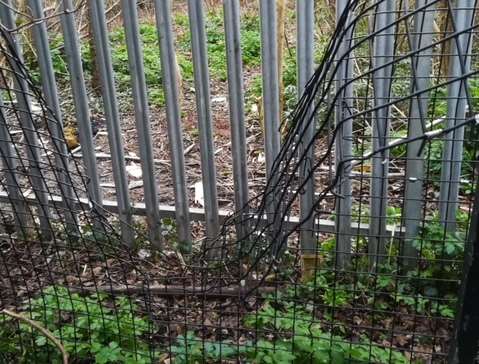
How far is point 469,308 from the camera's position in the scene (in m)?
1.53

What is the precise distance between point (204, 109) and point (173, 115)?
0.18m

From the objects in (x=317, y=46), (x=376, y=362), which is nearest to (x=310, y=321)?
(x=376, y=362)

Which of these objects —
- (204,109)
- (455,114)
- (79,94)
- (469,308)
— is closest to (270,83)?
(204,109)

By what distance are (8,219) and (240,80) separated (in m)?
1.89

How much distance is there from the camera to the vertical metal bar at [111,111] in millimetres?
3102

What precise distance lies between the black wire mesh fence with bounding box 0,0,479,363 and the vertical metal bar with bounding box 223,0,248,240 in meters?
0.13

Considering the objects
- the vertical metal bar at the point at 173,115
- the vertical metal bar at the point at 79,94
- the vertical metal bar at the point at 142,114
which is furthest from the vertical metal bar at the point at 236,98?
the vertical metal bar at the point at 79,94

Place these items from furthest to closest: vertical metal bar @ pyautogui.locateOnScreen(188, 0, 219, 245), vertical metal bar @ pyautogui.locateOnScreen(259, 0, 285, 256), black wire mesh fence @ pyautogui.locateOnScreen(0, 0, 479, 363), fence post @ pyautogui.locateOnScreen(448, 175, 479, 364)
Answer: vertical metal bar @ pyautogui.locateOnScreen(188, 0, 219, 245) → vertical metal bar @ pyautogui.locateOnScreen(259, 0, 285, 256) → black wire mesh fence @ pyautogui.locateOnScreen(0, 0, 479, 363) → fence post @ pyautogui.locateOnScreen(448, 175, 479, 364)

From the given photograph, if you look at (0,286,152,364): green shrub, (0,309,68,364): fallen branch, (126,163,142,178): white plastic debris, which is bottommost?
(0,286,152,364): green shrub

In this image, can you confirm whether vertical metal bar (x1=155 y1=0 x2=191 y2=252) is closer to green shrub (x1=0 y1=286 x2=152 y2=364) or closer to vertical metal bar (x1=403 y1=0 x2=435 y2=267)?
green shrub (x1=0 y1=286 x2=152 y2=364)

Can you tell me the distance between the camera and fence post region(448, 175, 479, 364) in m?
1.47

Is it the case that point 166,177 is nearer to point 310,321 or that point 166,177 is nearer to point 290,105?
point 290,105

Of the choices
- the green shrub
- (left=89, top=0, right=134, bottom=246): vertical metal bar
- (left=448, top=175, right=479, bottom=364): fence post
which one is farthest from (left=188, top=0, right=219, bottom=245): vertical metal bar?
(left=448, top=175, right=479, bottom=364): fence post

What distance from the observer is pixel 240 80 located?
10.0 feet
